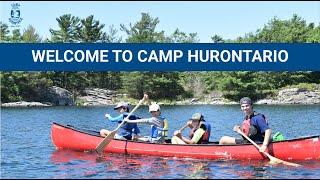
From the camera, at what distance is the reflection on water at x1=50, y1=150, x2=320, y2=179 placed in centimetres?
1439

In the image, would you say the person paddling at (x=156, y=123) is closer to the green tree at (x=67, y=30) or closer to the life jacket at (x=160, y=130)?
the life jacket at (x=160, y=130)

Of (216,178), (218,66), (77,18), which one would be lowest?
(216,178)

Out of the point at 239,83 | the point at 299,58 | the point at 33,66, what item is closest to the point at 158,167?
the point at 33,66

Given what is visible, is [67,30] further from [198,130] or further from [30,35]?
[198,130]

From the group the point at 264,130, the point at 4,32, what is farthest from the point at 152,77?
the point at 264,130

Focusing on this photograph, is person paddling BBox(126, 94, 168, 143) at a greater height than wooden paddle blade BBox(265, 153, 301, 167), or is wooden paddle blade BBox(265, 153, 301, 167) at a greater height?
person paddling BBox(126, 94, 168, 143)

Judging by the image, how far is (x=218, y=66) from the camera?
23.1m

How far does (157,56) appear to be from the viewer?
24.1 m

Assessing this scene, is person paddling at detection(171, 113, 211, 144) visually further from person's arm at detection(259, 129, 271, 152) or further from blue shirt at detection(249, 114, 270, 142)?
person's arm at detection(259, 129, 271, 152)

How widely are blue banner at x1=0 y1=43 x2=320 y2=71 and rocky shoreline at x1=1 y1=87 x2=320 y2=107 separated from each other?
45.8 m

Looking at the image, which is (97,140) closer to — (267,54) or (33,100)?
(267,54)

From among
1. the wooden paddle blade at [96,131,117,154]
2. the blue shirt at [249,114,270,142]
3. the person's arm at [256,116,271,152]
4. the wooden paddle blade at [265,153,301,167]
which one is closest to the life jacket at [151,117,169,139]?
the wooden paddle blade at [96,131,117,154]

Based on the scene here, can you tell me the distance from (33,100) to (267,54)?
53454 mm

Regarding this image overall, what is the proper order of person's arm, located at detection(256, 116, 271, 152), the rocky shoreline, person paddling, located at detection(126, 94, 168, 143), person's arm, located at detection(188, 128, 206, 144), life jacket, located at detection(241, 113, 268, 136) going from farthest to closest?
1. the rocky shoreline
2. person paddling, located at detection(126, 94, 168, 143)
3. person's arm, located at detection(188, 128, 206, 144)
4. life jacket, located at detection(241, 113, 268, 136)
5. person's arm, located at detection(256, 116, 271, 152)
